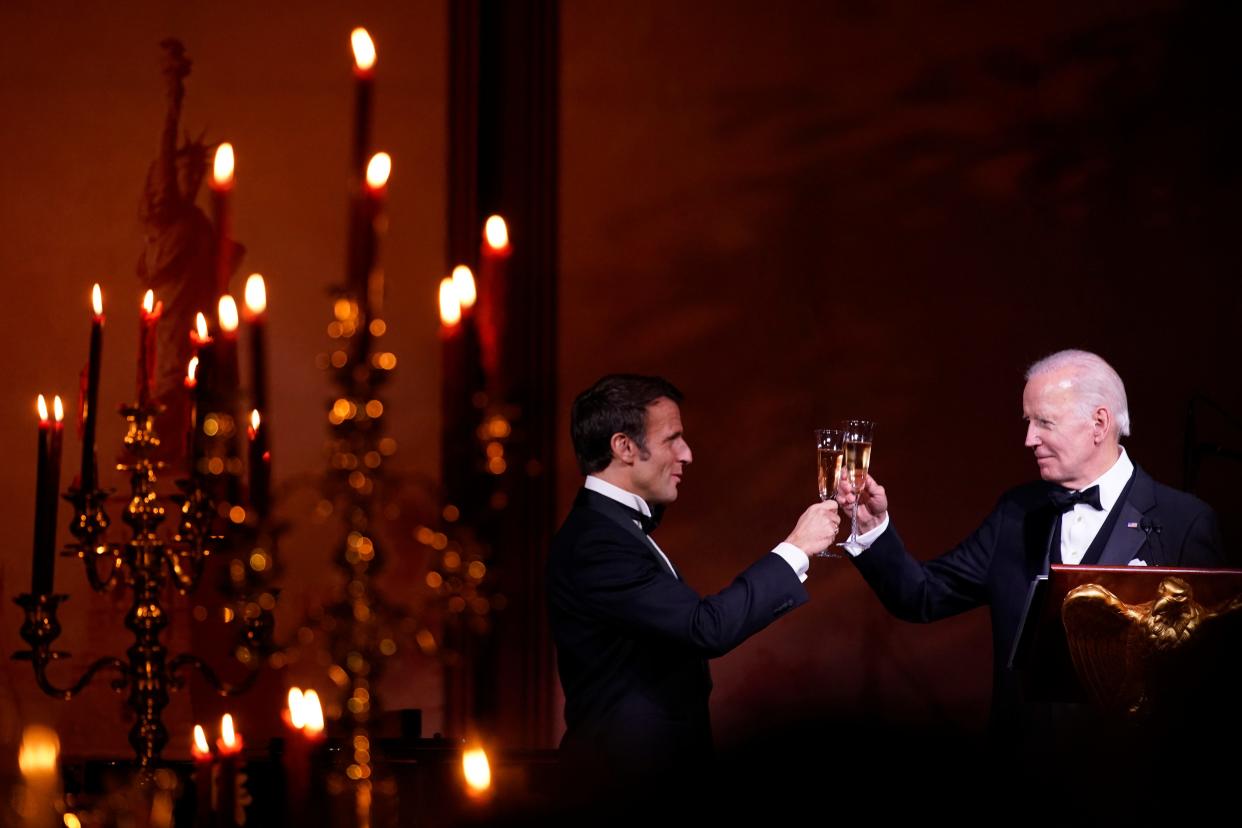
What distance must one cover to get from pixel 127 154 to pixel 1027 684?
3420 mm

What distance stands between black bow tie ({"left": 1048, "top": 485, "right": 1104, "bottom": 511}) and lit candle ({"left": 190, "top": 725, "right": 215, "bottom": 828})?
190 centimetres

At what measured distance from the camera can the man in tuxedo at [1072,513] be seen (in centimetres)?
292

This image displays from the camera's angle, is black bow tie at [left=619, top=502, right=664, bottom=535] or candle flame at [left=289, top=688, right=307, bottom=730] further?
black bow tie at [left=619, top=502, right=664, bottom=535]

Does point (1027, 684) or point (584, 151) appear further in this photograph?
point (584, 151)

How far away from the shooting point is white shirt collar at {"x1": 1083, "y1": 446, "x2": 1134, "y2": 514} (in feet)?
9.71

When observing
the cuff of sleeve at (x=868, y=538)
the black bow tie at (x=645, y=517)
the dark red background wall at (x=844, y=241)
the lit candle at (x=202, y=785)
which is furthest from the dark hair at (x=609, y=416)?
the dark red background wall at (x=844, y=241)

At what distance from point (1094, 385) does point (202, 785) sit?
204cm

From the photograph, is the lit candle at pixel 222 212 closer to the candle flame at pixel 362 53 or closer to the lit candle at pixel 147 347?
the candle flame at pixel 362 53

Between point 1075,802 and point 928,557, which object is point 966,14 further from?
point 1075,802

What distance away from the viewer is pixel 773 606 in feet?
8.51

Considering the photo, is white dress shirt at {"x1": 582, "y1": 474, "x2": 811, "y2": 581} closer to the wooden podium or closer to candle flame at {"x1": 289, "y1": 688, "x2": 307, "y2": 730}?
the wooden podium

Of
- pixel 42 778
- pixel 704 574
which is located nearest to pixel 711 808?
pixel 42 778

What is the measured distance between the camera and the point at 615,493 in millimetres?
2748

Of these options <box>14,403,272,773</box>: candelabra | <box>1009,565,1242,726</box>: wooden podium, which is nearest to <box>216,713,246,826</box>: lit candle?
<box>14,403,272,773</box>: candelabra
